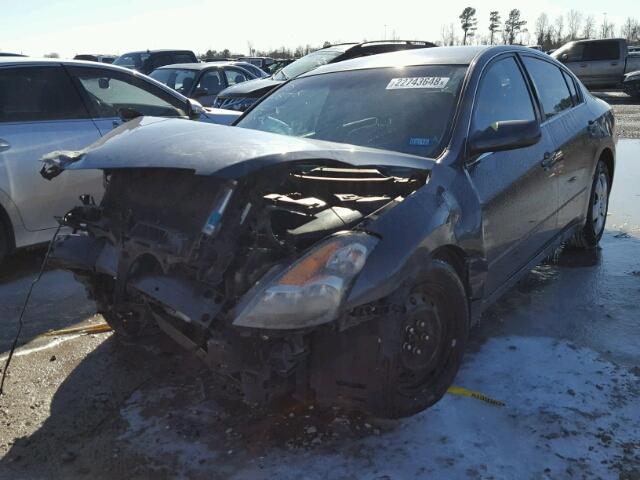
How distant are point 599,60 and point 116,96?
2178 cm

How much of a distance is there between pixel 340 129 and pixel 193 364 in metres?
1.60

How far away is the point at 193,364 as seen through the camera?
3.44 metres

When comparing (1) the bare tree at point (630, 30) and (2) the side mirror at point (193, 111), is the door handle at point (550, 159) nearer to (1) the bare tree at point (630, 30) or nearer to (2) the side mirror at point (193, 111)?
(2) the side mirror at point (193, 111)

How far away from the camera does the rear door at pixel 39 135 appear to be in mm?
4699

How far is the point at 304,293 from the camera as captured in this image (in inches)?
89.4

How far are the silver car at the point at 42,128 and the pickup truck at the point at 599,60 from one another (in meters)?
20.9

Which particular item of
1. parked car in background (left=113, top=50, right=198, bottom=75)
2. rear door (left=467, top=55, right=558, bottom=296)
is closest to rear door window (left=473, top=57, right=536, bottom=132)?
rear door (left=467, top=55, right=558, bottom=296)

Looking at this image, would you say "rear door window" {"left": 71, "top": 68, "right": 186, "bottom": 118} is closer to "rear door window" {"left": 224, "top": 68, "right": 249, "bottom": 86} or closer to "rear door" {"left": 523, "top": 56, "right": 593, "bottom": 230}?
"rear door" {"left": 523, "top": 56, "right": 593, "bottom": 230}

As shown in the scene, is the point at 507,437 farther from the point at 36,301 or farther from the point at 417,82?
the point at 36,301

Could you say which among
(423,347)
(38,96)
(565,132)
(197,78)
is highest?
(38,96)

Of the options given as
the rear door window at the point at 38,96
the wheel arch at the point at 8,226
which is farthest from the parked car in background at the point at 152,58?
the wheel arch at the point at 8,226

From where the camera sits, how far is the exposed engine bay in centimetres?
229

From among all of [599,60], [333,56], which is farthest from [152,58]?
[599,60]

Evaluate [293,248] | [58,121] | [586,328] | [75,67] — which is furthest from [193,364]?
[75,67]
